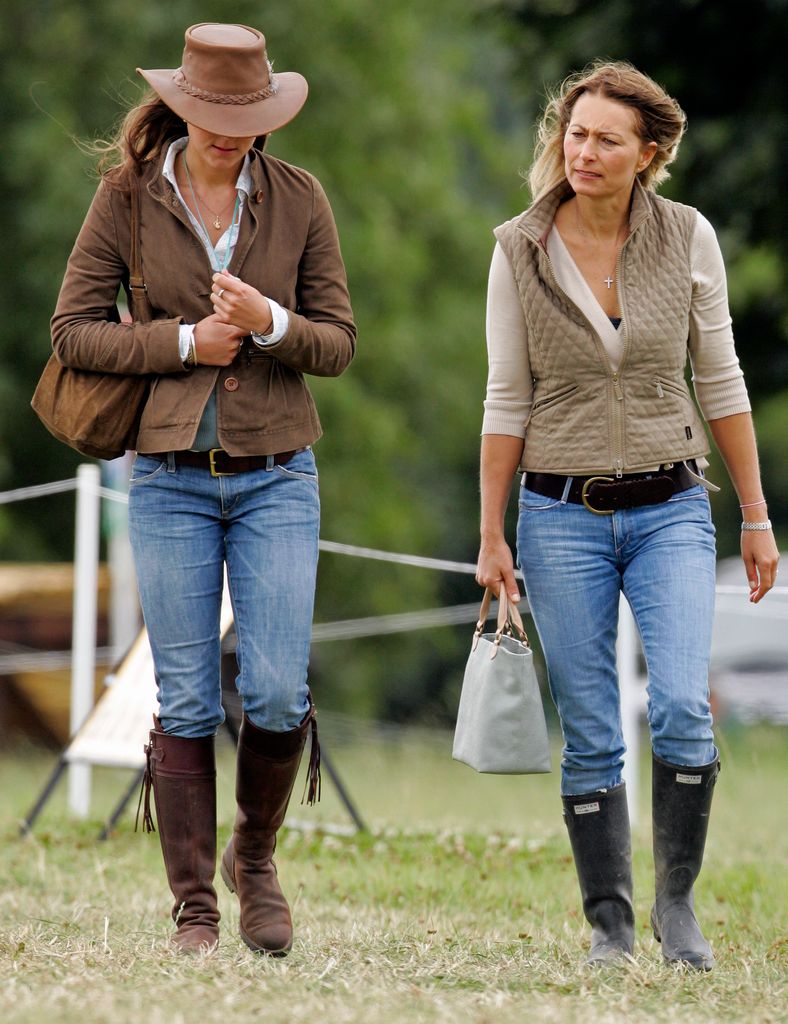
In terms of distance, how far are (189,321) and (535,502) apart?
96 centimetres

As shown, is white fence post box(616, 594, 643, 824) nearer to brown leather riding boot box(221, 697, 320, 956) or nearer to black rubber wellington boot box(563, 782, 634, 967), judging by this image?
black rubber wellington boot box(563, 782, 634, 967)

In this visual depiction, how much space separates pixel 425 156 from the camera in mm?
21859

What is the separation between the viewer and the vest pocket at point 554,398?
413cm

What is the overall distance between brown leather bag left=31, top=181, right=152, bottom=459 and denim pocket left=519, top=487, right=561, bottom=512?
3.19 ft

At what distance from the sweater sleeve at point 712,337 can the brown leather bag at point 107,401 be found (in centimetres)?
136

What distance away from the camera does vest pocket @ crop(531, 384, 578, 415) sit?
13.6 feet

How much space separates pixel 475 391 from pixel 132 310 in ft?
61.9

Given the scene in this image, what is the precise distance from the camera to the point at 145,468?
161 inches

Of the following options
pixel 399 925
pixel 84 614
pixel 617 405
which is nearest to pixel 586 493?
pixel 617 405

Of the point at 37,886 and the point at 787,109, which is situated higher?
the point at 787,109

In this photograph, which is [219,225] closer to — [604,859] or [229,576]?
[229,576]

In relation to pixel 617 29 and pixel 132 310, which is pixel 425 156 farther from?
pixel 132 310

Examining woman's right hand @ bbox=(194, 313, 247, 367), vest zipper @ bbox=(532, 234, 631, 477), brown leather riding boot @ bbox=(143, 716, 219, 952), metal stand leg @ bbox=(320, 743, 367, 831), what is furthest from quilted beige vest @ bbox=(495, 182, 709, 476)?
metal stand leg @ bbox=(320, 743, 367, 831)

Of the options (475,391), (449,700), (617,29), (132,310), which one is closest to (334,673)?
(449,700)
